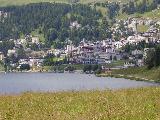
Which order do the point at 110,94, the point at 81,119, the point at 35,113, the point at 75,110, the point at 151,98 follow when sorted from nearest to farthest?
the point at 81,119
the point at 35,113
the point at 75,110
the point at 151,98
the point at 110,94

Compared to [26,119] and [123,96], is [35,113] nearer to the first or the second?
[26,119]

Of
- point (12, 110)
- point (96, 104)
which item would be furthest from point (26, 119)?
point (96, 104)

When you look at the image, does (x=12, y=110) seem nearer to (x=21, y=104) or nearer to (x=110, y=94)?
(x=21, y=104)

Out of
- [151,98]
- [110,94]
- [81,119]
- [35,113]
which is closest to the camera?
[81,119]

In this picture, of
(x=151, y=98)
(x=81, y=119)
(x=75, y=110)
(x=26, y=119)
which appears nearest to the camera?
(x=81, y=119)

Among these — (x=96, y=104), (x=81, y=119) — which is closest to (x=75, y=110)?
(x=96, y=104)

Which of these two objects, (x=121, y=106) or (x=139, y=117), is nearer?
(x=139, y=117)
